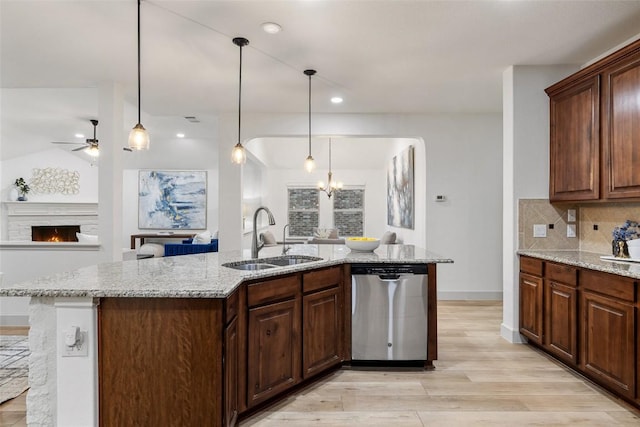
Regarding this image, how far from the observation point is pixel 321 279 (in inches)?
111

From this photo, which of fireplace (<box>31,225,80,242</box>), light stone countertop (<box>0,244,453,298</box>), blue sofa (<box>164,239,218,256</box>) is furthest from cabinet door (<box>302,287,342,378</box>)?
fireplace (<box>31,225,80,242</box>)

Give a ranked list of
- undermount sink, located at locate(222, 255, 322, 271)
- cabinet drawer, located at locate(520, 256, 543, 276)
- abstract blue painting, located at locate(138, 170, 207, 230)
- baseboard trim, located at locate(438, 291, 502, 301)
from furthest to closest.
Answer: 1. abstract blue painting, located at locate(138, 170, 207, 230)
2. baseboard trim, located at locate(438, 291, 502, 301)
3. cabinet drawer, located at locate(520, 256, 543, 276)
4. undermount sink, located at locate(222, 255, 322, 271)

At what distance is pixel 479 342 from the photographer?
3.74m

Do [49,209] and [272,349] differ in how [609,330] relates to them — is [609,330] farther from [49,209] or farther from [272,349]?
[49,209]

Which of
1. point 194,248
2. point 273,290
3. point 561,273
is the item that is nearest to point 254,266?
point 273,290

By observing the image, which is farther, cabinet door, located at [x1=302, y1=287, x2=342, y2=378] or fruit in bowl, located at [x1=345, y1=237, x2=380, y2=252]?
fruit in bowl, located at [x1=345, y1=237, x2=380, y2=252]

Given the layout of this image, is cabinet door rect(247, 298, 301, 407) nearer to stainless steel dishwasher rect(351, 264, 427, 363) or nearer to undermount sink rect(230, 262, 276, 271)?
Result: undermount sink rect(230, 262, 276, 271)

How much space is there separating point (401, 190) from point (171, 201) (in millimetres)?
5636

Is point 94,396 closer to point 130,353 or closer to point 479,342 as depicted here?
point 130,353

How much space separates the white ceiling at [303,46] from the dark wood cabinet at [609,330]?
6.24 feet

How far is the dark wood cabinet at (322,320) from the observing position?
8.84 ft

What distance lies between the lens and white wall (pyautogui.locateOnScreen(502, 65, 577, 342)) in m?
3.69

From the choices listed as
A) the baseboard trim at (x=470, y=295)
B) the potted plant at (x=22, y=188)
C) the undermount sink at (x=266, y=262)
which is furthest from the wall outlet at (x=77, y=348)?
the potted plant at (x=22, y=188)

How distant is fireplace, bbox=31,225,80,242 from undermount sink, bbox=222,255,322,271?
7487 mm
